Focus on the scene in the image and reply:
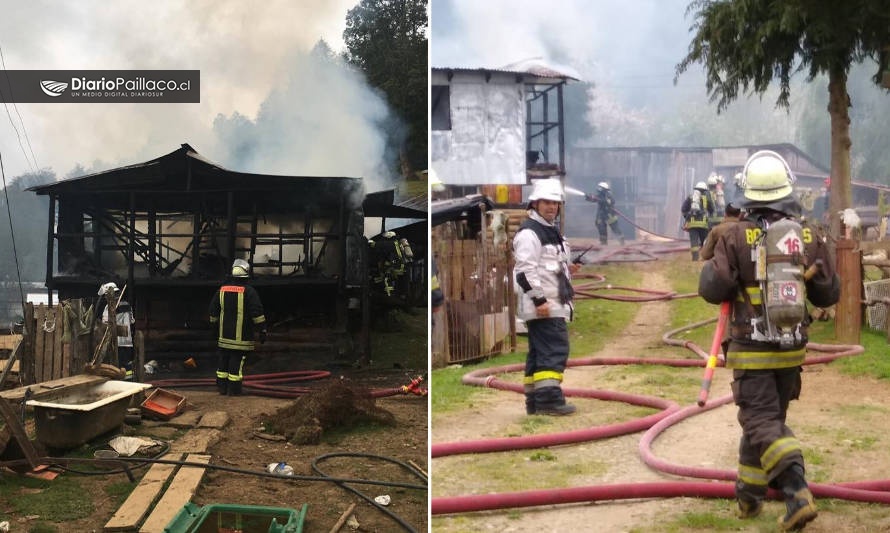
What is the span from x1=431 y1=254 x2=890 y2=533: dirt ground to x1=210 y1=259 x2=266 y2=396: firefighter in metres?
1.24

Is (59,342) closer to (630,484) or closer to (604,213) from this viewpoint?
(630,484)

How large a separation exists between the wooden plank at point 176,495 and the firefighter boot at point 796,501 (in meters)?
2.91

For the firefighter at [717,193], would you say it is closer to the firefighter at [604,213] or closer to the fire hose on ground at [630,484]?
the firefighter at [604,213]

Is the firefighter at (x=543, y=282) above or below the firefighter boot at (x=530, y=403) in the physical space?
above

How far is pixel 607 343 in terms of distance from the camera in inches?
239

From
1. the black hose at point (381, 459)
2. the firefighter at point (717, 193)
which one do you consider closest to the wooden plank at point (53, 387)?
the black hose at point (381, 459)

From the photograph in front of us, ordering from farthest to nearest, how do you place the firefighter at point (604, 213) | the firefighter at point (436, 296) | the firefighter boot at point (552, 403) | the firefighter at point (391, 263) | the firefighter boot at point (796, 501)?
the firefighter at point (604, 213), the firefighter at point (436, 296), the firefighter boot at point (552, 403), the firefighter at point (391, 263), the firefighter boot at point (796, 501)

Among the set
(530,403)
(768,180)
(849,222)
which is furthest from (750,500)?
(849,222)

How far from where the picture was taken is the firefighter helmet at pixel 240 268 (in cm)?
499

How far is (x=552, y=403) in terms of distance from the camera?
191 inches

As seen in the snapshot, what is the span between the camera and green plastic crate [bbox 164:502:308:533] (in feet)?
14.0

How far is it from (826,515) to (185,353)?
3.81 meters

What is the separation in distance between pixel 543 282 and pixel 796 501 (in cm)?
226

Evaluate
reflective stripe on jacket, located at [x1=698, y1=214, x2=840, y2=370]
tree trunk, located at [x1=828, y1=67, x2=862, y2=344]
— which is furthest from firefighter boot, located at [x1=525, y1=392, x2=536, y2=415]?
tree trunk, located at [x1=828, y1=67, x2=862, y2=344]
